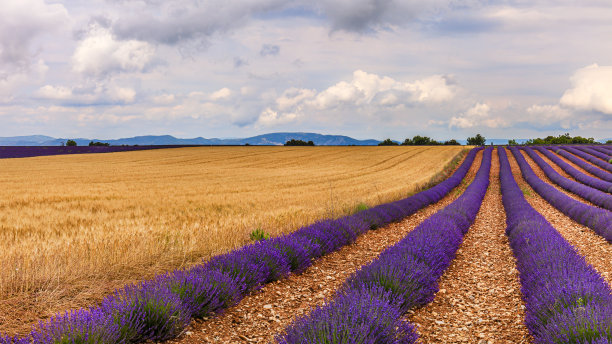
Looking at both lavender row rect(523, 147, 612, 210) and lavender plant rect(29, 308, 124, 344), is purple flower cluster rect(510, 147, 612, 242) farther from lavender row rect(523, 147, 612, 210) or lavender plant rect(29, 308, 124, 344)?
lavender plant rect(29, 308, 124, 344)

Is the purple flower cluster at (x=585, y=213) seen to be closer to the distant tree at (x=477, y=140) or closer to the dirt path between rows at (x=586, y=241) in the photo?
the dirt path between rows at (x=586, y=241)

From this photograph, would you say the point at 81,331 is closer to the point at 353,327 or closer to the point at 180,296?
the point at 180,296

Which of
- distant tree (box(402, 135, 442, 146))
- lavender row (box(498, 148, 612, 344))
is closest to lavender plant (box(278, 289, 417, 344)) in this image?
lavender row (box(498, 148, 612, 344))

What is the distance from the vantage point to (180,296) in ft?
14.2

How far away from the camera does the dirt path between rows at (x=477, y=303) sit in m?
4.09

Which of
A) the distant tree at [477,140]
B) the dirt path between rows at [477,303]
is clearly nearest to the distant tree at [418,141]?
the distant tree at [477,140]

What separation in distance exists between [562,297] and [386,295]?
1772mm

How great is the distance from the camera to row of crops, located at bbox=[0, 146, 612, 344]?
10.2ft

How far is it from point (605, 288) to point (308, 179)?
2117 centimetres

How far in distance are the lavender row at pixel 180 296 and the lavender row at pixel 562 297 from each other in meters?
3.43

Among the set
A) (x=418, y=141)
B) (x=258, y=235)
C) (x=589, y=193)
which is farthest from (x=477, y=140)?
(x=258, y=235)

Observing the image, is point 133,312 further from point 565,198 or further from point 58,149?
point 58,149

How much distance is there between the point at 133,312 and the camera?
3.77 meters

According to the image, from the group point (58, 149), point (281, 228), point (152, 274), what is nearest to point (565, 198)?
point (281, 228)
